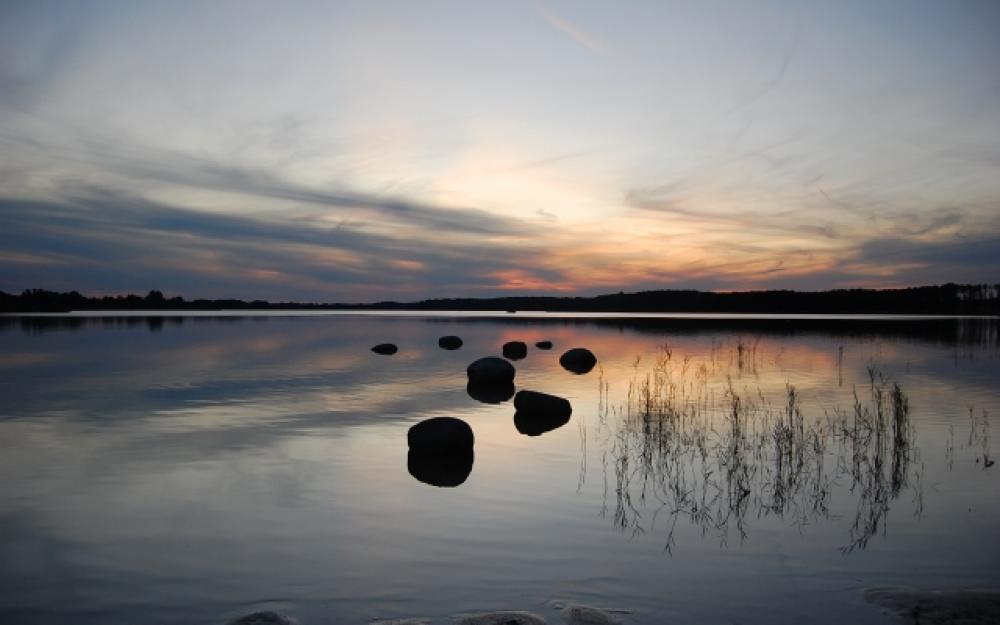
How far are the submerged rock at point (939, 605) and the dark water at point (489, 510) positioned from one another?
253 mm

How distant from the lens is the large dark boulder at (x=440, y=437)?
542 inches

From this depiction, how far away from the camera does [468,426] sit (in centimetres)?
1441

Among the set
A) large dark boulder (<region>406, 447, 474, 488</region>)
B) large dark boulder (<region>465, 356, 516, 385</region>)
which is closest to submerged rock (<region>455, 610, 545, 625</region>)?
large dark boulder (<region>406, 447, 474, 488</region>)

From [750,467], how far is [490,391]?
1354cm

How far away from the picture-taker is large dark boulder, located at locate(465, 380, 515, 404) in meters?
Answer: 23.3

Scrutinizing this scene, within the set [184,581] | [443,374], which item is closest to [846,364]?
[443,374]

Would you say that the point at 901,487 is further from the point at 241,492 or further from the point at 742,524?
the point at 241,492

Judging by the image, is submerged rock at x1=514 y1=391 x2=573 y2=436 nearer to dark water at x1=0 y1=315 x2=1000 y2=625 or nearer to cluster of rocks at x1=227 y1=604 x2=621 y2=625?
dark water at x1=0 y1=315 x2=1000 y2=625

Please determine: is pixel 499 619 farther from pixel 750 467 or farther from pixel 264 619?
pixel 750 467

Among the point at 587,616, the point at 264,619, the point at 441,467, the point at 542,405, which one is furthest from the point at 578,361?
the point at 264,619

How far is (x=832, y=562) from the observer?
316 inches

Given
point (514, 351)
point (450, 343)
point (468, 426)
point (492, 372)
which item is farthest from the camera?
point (450, 343)

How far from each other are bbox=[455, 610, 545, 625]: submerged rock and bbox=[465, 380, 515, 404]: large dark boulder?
1609 centimetres

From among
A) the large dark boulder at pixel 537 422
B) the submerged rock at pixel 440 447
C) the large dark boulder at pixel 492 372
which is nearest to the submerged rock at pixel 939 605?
the submerged rock at pixel 440 447
